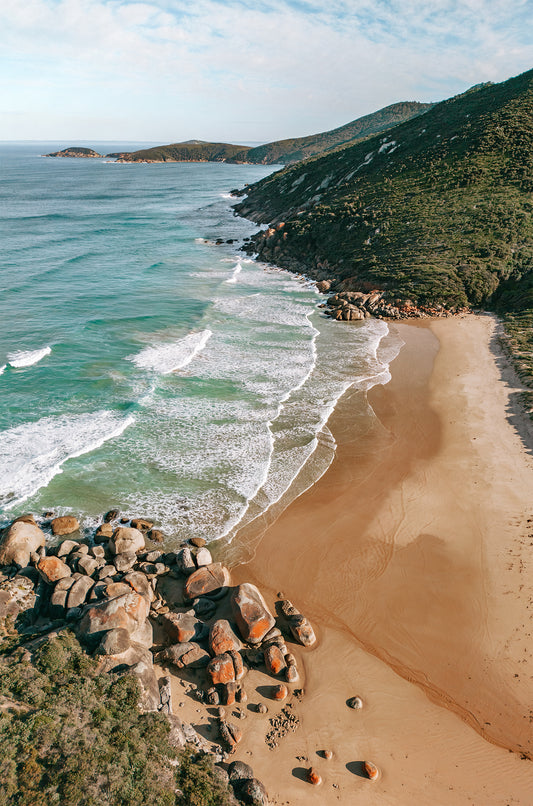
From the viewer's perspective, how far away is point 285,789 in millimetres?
10625

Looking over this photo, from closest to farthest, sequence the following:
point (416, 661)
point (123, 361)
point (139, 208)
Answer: point (416, 661) → point (123, 361) → point (139, 208)

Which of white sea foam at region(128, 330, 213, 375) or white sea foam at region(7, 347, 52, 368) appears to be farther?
white sea foam at region(128, 330, 213, 375)

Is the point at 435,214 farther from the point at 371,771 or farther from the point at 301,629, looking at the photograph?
the point at 371,771

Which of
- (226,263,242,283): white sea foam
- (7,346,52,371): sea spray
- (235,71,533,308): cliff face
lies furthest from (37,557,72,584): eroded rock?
(226,263,242,283): white sea foam

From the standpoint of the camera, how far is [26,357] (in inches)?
1259

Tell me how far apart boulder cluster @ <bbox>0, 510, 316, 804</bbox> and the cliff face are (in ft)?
121

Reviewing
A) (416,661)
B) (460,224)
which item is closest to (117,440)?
(416,661)

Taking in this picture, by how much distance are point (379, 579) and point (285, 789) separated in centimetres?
740

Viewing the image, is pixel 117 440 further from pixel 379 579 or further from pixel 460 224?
pixel 460 224

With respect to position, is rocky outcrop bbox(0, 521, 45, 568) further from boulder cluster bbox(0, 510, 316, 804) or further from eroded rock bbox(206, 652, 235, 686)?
eroded rock bbox(206, 652, 235, 686)

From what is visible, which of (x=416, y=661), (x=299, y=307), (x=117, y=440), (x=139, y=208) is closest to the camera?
(x=416, y=661)

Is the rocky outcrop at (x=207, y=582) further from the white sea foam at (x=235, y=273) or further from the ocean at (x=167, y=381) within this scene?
the white sea foam at (x=235, y=273)

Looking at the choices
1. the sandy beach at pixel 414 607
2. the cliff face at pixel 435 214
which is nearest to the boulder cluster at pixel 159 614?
the sandy beach at pixel 414 607

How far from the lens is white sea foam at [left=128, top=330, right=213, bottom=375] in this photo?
32.1 meters
